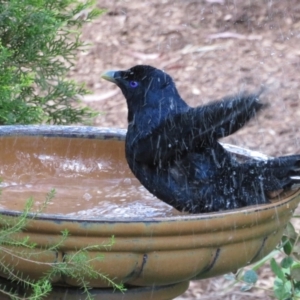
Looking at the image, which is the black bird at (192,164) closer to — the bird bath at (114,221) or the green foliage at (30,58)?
the bird bath at (114,221)

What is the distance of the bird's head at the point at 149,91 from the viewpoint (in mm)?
3076

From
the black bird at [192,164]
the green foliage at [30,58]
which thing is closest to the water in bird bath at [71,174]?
the black bird at [192,164]

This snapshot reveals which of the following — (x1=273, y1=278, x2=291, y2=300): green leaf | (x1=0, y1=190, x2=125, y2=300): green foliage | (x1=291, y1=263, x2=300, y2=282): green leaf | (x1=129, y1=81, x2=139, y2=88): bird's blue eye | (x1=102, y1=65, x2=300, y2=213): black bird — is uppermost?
(x1=129, y1=81, x2=139, y2=88): bird's blue eye

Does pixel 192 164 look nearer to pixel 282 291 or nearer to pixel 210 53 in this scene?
pixel 282 291

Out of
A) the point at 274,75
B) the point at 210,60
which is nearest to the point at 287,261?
the point at 274,75

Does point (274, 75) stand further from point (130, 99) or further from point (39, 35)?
point (130, 99)

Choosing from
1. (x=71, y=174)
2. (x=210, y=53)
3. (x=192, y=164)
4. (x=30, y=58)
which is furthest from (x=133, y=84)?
(x=210, y=53)

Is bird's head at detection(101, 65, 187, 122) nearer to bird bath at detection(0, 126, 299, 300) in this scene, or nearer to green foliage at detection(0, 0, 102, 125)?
bird bath at detection(0, 126, 299, 300)

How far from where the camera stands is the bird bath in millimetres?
2439

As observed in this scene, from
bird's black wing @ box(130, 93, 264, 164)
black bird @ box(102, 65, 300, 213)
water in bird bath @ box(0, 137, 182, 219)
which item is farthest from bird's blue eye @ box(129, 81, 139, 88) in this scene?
water in bird bath @ box(0, 137, 182, 219)

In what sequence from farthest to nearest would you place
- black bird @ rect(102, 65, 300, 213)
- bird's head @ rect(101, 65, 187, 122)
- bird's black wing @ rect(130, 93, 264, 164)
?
bird's head @ rect(101, 65, 187, 122)
black bird @ rect(102, 65, 300, 213)
bird's black wing @ rect(130, 93, 264, 164)

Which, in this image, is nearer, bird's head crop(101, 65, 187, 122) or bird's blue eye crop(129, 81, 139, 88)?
bird's head crop(101, 65, 187, 122)

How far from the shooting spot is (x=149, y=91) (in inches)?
124

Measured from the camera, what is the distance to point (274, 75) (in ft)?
20.7
